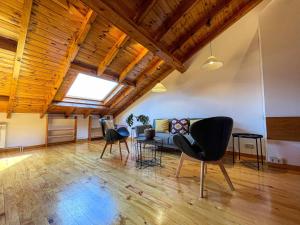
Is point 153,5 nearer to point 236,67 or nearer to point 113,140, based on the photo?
point 236,67

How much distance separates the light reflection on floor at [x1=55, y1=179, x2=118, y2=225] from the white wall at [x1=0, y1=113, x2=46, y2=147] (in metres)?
3.33

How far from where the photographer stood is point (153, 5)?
92.4 inches

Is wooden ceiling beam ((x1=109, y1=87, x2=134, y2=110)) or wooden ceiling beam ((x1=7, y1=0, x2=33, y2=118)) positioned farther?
wooden ceiling beam ((x1=109, y1=87, x2=134, y2=110))

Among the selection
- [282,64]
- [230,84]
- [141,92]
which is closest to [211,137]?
[282,64]

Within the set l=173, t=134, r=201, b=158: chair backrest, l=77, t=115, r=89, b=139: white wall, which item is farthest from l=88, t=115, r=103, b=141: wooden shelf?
l=173, t=134, r=201, b=158: chair backrest

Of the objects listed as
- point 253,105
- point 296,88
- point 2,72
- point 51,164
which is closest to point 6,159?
point 51,164

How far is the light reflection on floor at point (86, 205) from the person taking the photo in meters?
1.27

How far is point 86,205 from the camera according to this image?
58.2 inches

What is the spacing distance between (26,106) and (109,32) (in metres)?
3.20

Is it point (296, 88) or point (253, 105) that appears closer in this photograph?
point (296, 88)

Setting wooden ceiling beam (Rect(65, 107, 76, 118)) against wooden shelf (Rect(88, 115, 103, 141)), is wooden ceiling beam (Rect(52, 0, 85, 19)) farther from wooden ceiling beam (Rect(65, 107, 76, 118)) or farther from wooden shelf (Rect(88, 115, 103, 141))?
wooden shelf (Rect(88, 115, 103, 141))

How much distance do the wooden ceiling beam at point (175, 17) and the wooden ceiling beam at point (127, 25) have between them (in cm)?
26

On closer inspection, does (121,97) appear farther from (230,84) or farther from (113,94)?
(230,84)

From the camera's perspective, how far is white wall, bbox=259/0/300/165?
2.35 m
